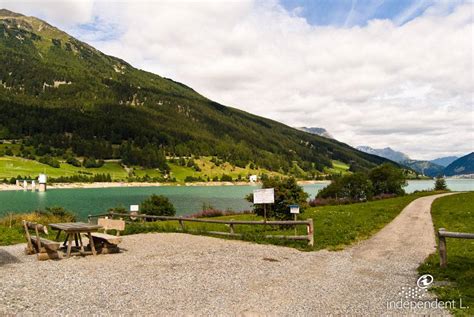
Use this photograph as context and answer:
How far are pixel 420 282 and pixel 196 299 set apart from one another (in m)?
6.69

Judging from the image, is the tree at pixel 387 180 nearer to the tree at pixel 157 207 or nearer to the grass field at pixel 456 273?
the tree at pixel 157 207

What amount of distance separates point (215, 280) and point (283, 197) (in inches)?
572

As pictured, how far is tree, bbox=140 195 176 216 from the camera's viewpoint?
41.2m

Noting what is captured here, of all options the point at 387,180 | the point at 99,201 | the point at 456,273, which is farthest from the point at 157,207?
the point at 99,201

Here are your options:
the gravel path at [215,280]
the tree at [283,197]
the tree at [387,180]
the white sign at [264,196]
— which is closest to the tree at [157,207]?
the tree at [283,197]

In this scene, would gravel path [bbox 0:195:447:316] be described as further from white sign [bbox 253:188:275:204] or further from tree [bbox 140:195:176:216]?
tree [bbox 140:195:176:216]

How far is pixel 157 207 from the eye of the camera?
4131 cm

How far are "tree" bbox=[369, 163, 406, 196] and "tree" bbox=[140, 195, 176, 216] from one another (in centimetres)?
3883

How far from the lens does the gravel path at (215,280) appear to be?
9133 millimetres

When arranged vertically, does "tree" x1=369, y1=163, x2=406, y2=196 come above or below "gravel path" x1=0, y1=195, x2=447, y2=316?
above

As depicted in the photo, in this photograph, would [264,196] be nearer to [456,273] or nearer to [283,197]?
[283,197]

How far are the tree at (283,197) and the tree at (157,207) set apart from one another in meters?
17.5

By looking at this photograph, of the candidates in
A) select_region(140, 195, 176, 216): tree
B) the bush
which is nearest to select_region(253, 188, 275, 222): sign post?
select_region(140, 195, 176, 216): tree

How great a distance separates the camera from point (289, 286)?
11031 millimetres
